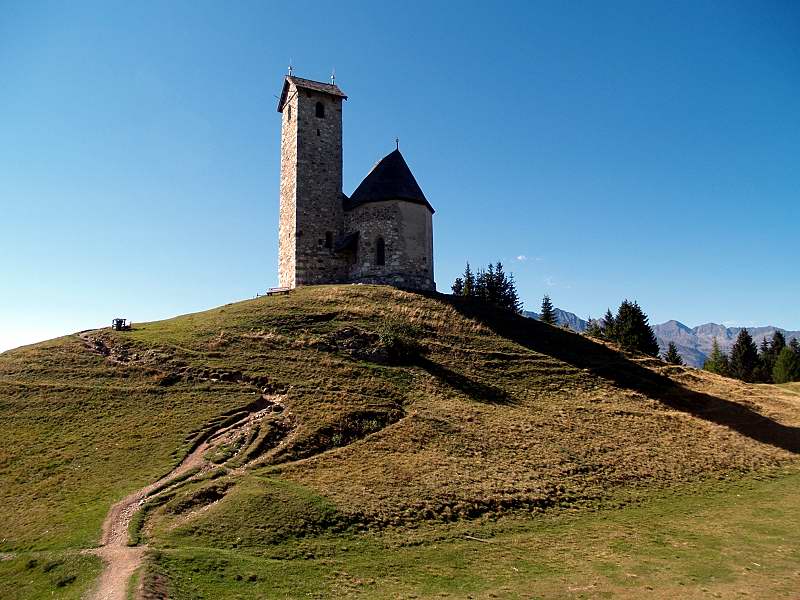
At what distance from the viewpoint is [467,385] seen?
3878 centimetres

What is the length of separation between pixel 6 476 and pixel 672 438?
35231 millimetres

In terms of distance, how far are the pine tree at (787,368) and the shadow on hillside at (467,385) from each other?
53407mm

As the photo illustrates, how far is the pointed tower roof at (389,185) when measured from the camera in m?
51.7

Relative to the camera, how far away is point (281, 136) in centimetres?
5722

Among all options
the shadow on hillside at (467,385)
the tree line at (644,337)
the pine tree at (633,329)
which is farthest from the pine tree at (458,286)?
the shadow on hillside at (467,385)

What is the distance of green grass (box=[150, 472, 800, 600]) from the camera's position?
18.0 metres

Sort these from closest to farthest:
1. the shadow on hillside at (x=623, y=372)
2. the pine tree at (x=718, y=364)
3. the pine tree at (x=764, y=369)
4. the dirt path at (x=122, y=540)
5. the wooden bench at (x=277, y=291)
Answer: the dirt path at (x=122, y=540)
the shadow on hillside at (x=623, y=372)
the wooden bench at (x=277, y=291)
the pine tree at (x=764, y=369)
the pine tree at (x=718, y=364)

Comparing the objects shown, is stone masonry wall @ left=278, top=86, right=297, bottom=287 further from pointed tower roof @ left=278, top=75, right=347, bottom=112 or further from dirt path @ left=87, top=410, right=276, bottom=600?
dirt path @ left=87, top=410, right=276, bottom=600

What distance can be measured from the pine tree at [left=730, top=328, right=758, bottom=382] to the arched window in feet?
195

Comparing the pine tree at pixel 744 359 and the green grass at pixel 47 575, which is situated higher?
the pine tree at pixel 744 359

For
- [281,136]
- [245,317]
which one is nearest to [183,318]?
[245,317]

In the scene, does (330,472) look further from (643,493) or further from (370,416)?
(643,493)

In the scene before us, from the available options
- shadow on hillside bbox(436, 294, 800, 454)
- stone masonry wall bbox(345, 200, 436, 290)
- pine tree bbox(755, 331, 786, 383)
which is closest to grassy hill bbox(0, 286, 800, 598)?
shadow on hillside bbox(436, 294, 800, 454)

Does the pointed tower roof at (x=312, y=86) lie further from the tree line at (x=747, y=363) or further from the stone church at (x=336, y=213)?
the tree line at (x=747, y=363)
